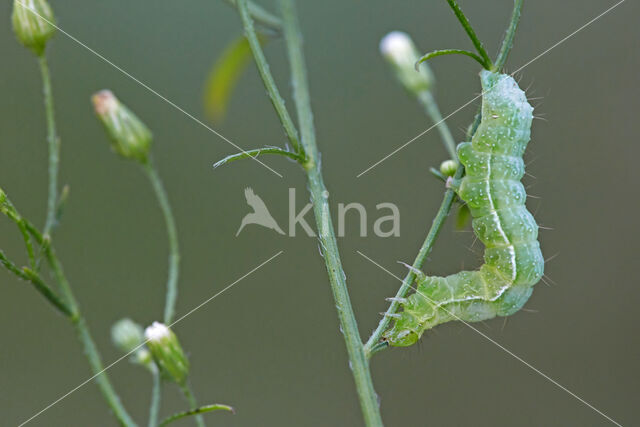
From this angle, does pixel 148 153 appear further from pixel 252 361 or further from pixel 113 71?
pixel 113 71

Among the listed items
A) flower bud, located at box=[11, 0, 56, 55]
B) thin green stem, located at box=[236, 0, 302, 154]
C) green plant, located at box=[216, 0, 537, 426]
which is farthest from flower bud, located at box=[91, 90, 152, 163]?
thin green stem, located at box=[236, 0, 302, 154]

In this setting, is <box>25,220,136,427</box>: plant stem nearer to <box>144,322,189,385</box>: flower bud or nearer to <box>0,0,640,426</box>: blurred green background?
<box>144,322,189,385</box>: flower bud

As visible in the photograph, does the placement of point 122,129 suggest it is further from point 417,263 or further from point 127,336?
point 417,263

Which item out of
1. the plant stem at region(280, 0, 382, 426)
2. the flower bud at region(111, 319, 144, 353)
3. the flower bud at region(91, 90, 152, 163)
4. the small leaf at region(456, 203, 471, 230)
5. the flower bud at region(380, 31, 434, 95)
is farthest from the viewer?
the flower bud at region(380, 31, 434, 95)

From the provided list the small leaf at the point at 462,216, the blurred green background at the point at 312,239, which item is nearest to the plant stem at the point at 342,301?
the small leaf at the point at 462,216

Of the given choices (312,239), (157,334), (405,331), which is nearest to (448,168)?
(405,331)
